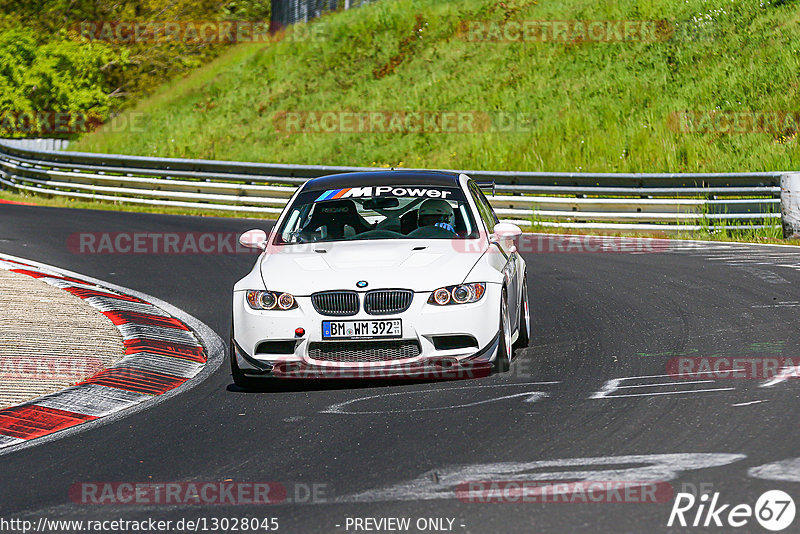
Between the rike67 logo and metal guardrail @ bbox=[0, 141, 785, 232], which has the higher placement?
metal guardrail @ bbox=[0, 141, 785, 232]

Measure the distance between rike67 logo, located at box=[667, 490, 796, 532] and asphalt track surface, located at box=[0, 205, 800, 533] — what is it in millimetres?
66

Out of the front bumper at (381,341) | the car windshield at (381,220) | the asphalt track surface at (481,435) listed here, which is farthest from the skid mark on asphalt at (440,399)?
the car windshield at (381,220)

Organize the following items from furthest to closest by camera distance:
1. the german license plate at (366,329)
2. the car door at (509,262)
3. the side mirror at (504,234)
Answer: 1. the side mirror at (504,234)
2. the car door at (509,262)
3. the german license plate at (366,329)

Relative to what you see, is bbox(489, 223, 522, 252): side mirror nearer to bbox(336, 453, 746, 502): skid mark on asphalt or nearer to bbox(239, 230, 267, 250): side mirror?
bbox(239, 230, 267, 250): side mirror

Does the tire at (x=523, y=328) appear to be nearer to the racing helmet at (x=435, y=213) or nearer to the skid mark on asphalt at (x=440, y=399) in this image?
the racing helmet at (x=435, y=213)

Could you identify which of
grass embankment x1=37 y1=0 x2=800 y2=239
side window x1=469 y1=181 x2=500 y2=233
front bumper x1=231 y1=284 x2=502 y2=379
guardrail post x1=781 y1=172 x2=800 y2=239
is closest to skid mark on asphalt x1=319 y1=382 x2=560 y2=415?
front bumper x1=231 y1=284 x2=502 y2=379

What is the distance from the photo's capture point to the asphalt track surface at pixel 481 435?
5.03m

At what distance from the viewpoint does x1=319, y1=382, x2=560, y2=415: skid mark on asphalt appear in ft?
23.2

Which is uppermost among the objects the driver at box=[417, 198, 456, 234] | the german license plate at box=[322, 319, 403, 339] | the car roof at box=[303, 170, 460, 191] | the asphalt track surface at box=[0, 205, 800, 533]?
the car roof at box=[303, 170, 460, 191]

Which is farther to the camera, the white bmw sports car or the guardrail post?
the guardrail post

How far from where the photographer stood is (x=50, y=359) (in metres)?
8.97

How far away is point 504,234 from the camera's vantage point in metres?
8.76

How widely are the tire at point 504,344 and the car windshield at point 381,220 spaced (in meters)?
0.89

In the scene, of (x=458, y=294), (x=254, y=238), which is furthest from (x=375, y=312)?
(x=254, y=238)
